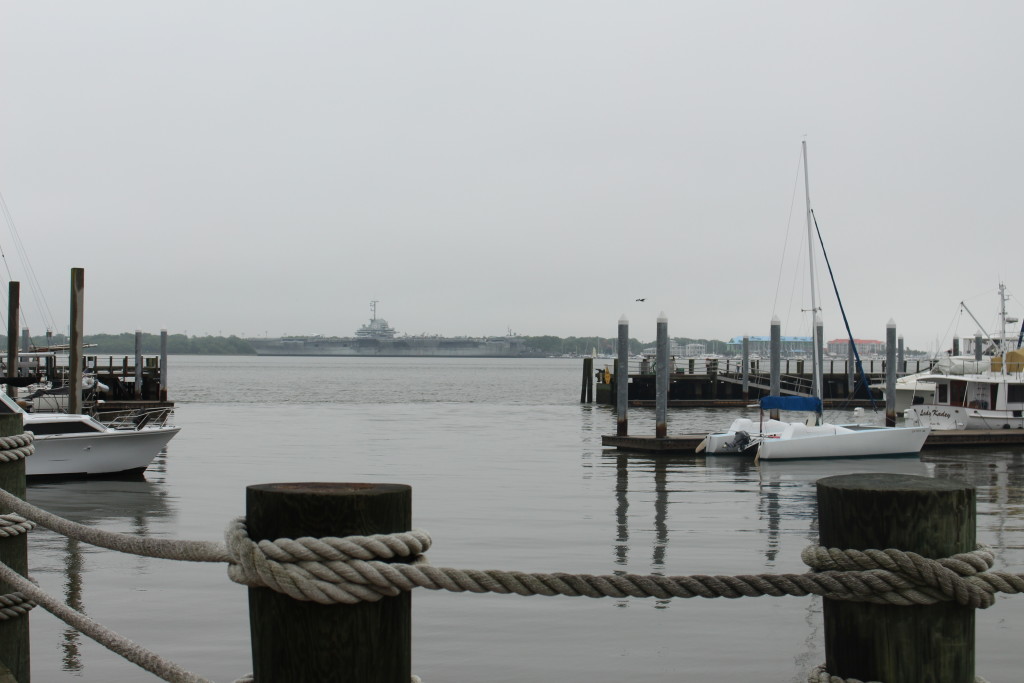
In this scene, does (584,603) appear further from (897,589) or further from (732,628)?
(897,589)

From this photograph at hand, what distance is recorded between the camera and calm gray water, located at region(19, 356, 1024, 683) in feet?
25.2

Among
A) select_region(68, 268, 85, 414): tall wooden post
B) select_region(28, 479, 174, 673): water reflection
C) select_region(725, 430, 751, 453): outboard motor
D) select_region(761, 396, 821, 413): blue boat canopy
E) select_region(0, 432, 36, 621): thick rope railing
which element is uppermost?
select_region(68, 268, 85, 414): tall wooden post

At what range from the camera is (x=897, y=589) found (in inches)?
88.9

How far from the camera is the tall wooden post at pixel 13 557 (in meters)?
3.99

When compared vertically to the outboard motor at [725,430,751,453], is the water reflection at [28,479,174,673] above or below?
below

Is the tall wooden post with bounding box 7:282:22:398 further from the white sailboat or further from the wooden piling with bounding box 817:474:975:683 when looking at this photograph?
the wooden piling with bounding box 817:474:975:683

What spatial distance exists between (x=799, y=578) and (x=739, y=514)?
13.7 metres

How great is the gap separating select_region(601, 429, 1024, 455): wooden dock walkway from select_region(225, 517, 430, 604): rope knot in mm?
23656

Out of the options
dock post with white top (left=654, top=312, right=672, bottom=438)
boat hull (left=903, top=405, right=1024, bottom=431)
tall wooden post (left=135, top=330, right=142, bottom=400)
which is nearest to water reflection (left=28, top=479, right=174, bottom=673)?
dock post with white top (left=654, top=312, right=672, bottom=438)

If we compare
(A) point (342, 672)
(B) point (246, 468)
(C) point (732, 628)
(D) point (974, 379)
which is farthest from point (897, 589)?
(D) point (974, 379)

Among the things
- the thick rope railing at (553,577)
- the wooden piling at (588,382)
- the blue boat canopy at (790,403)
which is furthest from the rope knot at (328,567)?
the wooden piling at (588,382)

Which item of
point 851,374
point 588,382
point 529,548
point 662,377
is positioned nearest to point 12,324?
point 662,377

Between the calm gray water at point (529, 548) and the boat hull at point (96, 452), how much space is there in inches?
14.3

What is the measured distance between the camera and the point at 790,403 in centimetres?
2639
